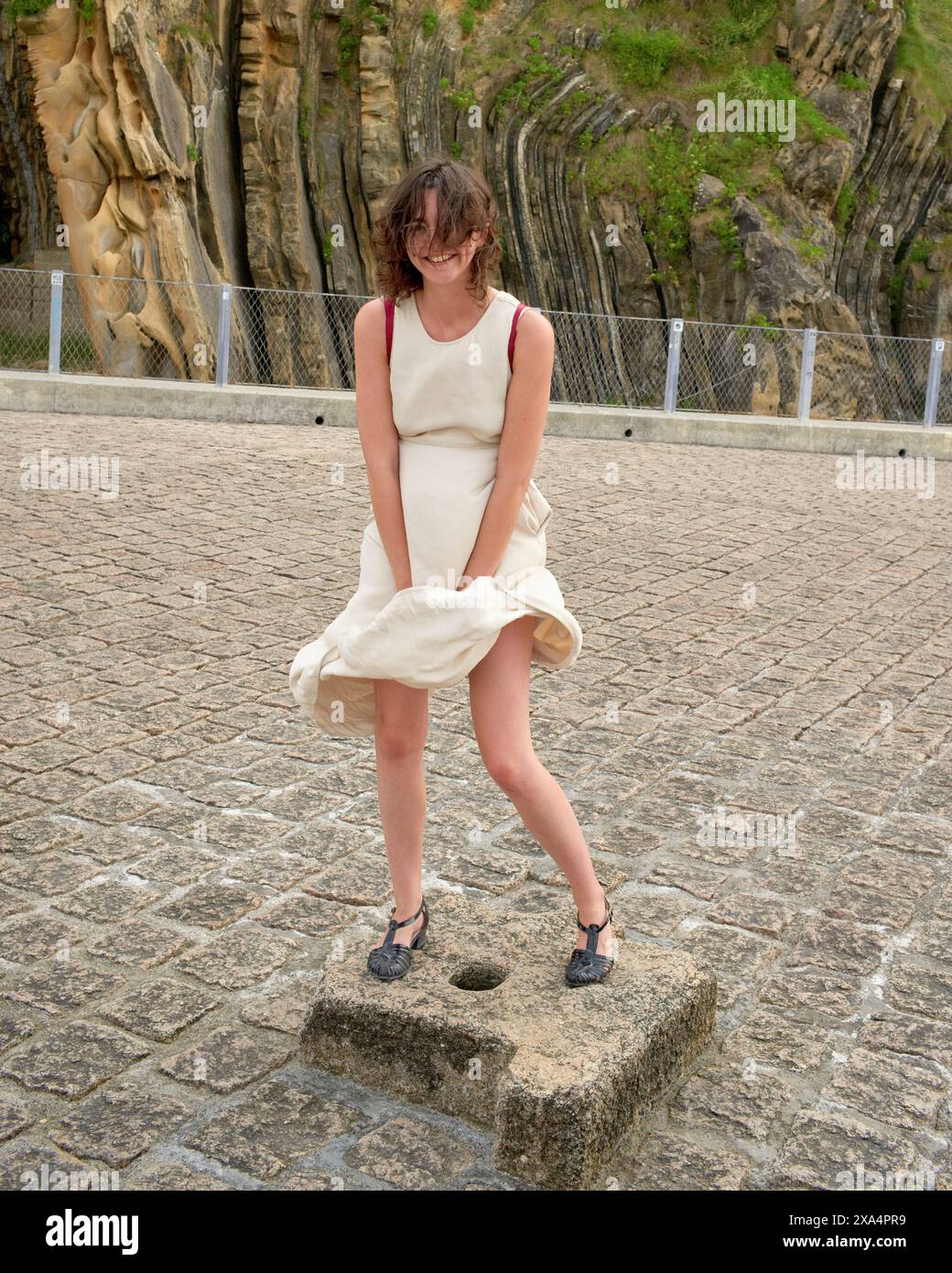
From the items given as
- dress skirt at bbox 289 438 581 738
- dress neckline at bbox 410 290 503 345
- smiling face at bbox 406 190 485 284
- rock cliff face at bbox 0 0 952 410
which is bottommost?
dress skirt at bbox 289 438 581 738

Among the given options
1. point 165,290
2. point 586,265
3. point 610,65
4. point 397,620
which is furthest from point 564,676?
point 610,65

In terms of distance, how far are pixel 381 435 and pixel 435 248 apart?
477mm

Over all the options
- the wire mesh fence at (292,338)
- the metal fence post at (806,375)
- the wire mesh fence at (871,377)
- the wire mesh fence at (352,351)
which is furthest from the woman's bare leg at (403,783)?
the wire mesh fence at (871,377)

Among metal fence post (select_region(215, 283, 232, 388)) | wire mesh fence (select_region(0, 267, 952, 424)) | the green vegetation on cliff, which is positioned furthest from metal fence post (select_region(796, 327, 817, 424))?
the green vegetation on cliff

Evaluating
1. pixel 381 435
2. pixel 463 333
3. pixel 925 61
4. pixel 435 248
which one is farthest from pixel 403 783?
pixel 925 61

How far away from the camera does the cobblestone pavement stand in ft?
10.9

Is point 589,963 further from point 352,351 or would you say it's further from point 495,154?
point 495,154

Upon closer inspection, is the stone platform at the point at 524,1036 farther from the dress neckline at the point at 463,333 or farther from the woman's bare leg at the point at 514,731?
the dress neckline at the point at 463,333

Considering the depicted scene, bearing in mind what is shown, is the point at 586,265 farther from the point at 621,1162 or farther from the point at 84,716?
the point at 621,1162

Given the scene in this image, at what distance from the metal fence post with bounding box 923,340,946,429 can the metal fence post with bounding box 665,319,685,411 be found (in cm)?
400

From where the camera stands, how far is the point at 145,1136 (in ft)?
10.5

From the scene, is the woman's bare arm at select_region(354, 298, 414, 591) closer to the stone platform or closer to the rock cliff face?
the stone platform

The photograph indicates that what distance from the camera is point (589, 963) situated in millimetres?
3605

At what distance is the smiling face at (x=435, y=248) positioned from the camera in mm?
3205
